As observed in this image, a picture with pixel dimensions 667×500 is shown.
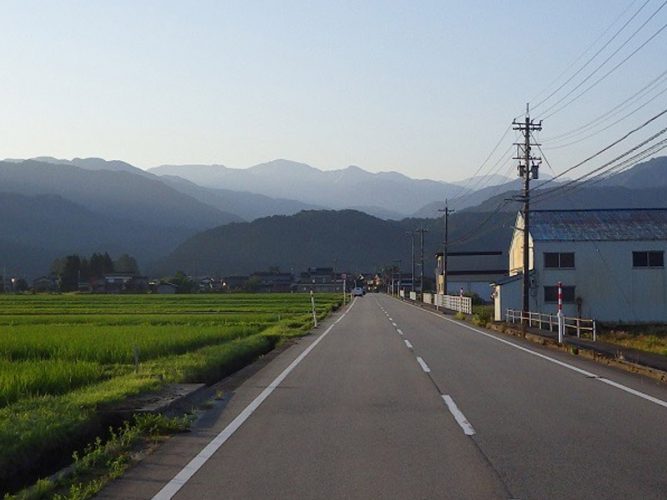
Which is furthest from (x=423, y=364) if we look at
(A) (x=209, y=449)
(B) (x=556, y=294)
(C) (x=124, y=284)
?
(C) (x=124, y=284)

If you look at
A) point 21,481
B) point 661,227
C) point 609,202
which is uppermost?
point 609,202

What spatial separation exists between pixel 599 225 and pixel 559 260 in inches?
157

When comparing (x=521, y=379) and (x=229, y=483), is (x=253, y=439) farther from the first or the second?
(x=521, y=379)

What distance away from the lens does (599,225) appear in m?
52.0

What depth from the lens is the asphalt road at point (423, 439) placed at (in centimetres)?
694

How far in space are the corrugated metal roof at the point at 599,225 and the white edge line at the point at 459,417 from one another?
130 ft

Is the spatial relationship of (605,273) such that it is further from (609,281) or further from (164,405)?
(164,405)

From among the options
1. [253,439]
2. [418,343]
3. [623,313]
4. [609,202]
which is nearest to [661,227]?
[623,313]

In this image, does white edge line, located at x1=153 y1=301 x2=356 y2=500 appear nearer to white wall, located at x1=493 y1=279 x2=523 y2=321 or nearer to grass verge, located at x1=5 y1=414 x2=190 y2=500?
grass verge, located at x1=5 y1=414 x2=190 y2=500

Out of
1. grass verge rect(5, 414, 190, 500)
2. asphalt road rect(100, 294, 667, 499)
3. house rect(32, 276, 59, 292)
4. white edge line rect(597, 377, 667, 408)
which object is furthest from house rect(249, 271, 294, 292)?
grass verge rect(5, 414, 190, 500)

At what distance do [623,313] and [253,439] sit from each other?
44415mm

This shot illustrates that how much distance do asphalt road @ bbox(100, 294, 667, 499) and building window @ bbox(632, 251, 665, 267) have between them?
35.3m

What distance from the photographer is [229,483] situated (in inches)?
279

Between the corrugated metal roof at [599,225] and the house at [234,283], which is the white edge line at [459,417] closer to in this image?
the corrugated metal roof at [599,225]
